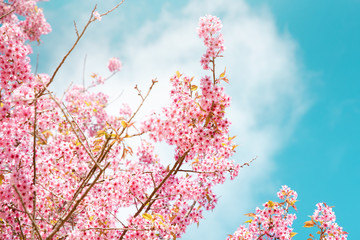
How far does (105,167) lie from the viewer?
373 cm

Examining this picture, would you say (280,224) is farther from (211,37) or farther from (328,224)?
(211,37)

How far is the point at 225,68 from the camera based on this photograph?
5184 mm

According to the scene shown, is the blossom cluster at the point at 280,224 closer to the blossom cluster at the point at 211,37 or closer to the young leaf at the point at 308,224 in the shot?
the young leaf at the point at 308,224

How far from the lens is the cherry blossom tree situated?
4.05 meters

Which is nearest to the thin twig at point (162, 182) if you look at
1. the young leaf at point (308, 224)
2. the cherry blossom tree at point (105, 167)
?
the cherry blossom tree at point (105, 167)

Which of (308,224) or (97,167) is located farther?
(308,224)

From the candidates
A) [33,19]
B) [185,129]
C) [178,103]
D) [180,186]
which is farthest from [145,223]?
[33,19]

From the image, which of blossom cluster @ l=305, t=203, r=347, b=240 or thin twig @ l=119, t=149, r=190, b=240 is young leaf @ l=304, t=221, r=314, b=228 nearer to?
blossom cluster @ l=305, t=203, r=347, b=240

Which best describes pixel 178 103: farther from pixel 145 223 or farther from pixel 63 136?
pixel 63 136

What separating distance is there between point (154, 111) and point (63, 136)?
8.63ft

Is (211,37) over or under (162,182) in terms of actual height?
over

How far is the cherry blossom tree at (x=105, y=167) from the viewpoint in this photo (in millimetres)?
4055

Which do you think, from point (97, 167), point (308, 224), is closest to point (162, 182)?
point (97, 167)

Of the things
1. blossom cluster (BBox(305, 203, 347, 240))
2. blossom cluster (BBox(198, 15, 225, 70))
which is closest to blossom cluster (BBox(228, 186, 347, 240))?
blossom cluster (BBox(305, 203, 347, 240))
